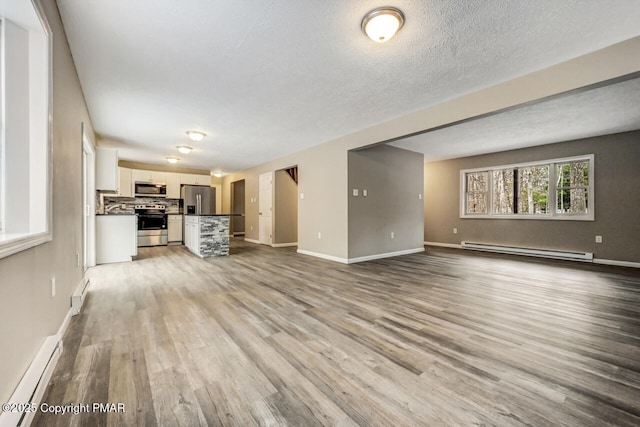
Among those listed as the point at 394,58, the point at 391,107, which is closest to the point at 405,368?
the point at 394,58

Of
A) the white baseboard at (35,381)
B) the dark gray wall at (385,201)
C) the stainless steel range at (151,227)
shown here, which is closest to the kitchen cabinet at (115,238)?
the stainless steel range at (151,227)

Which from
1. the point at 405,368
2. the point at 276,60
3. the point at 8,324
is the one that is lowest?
the point at 405,368

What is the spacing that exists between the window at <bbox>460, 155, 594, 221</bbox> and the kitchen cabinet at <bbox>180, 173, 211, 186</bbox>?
7.67 meters

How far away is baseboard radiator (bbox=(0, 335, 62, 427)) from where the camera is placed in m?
1.04

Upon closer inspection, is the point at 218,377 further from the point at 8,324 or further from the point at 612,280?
the point at 612,280

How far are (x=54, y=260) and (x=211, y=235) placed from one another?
3656mm

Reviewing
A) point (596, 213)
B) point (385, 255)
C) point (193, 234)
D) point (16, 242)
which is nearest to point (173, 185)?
point (193, 234)

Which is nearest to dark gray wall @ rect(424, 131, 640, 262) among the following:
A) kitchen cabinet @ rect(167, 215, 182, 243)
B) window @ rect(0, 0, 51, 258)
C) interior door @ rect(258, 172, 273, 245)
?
interior door @ rect(258, 172, 273, 245)

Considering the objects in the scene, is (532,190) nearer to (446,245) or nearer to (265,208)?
(446,245)

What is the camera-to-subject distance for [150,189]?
293 inches

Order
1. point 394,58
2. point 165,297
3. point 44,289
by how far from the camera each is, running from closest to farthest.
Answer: point 44,289 < point 394,58 < point 165,297

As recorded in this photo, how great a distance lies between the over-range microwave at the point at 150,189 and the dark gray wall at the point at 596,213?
8256 millimetres

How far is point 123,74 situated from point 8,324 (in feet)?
8.38

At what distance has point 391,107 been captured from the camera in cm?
349
